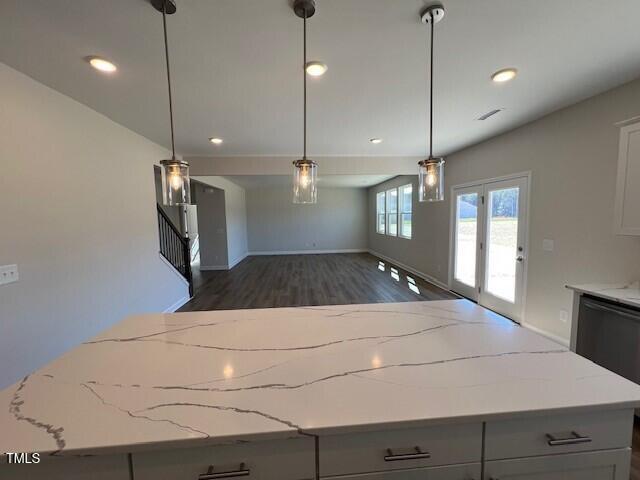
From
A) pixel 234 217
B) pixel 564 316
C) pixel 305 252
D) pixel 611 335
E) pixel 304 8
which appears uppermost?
pixel 304 8

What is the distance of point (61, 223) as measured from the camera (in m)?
2.33

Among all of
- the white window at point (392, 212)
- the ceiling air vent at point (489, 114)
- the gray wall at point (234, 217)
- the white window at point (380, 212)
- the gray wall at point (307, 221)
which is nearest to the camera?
the ceiling air vent at point (489, 114)

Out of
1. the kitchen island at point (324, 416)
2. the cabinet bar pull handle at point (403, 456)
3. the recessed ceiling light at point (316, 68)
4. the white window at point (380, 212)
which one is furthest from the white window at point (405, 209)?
the cabinet bar pull handle at point (403, 456)

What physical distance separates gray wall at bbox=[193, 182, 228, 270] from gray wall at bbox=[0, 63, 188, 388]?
12.9 feet

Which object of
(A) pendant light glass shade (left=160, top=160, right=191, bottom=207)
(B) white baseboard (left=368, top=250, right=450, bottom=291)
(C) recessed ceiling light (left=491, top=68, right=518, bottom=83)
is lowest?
(B) white baseboard (left=368, top=250, right=450, bottom=291)

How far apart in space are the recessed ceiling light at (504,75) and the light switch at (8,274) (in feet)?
12.8

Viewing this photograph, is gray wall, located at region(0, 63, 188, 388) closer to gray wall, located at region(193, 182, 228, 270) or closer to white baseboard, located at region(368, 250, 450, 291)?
gray wall, located at region(193, 182, 228, 270)

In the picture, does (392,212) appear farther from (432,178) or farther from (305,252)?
(432,178)

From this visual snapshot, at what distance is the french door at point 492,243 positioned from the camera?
137 inches

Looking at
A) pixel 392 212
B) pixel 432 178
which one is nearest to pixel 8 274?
pixel 432 178

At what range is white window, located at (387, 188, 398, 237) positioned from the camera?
25.6 feet

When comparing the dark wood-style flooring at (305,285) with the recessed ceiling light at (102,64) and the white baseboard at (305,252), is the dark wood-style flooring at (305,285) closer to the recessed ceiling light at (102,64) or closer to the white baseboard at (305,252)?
the white baseboard at (305,252)

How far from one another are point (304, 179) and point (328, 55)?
974mm

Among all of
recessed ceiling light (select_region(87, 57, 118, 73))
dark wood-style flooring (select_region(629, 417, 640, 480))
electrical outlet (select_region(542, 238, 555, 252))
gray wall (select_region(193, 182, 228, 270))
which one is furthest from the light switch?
gray wall (select_region(193, 182, 228, 270))
